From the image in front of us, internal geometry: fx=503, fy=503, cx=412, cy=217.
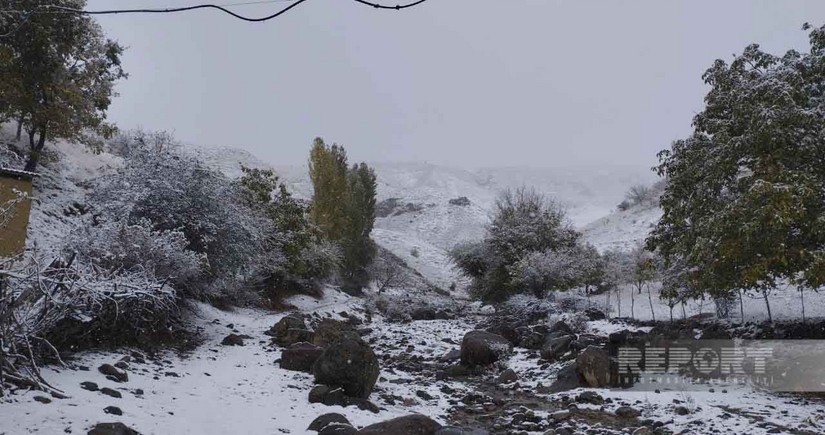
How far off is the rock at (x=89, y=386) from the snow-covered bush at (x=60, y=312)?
0.55m

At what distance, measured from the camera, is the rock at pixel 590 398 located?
948 centimetres

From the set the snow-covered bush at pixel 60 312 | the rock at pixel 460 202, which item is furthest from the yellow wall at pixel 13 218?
the rock at pixel 460 202

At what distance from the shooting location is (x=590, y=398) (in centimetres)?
959

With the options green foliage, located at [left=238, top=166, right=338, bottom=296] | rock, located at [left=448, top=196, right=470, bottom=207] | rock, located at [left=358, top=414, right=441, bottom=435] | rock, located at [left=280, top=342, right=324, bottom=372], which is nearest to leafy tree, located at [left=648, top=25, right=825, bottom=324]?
rock, located at [left=358, top=414, right=441, bottom=435]

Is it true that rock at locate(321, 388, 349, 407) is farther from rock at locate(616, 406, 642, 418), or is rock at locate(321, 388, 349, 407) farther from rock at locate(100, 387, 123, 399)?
rock at locate(616, 406, 642, 418)

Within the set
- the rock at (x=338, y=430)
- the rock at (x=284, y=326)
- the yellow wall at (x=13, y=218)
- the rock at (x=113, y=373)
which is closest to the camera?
the rock at (x=338, y=430)

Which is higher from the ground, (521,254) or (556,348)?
(521,254)

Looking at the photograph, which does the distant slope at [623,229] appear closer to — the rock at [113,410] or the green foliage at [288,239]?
the green foliage at [288,239]

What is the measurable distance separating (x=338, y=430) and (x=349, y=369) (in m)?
2.19

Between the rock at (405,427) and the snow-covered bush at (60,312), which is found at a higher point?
the snow-covered bush at (60,312)

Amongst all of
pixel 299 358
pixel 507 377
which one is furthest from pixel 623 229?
pixel 299 358

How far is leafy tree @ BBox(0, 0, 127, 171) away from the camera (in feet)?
50.0

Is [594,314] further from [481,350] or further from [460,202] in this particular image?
[460,202]

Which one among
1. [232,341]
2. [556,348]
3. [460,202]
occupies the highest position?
[460,202]
